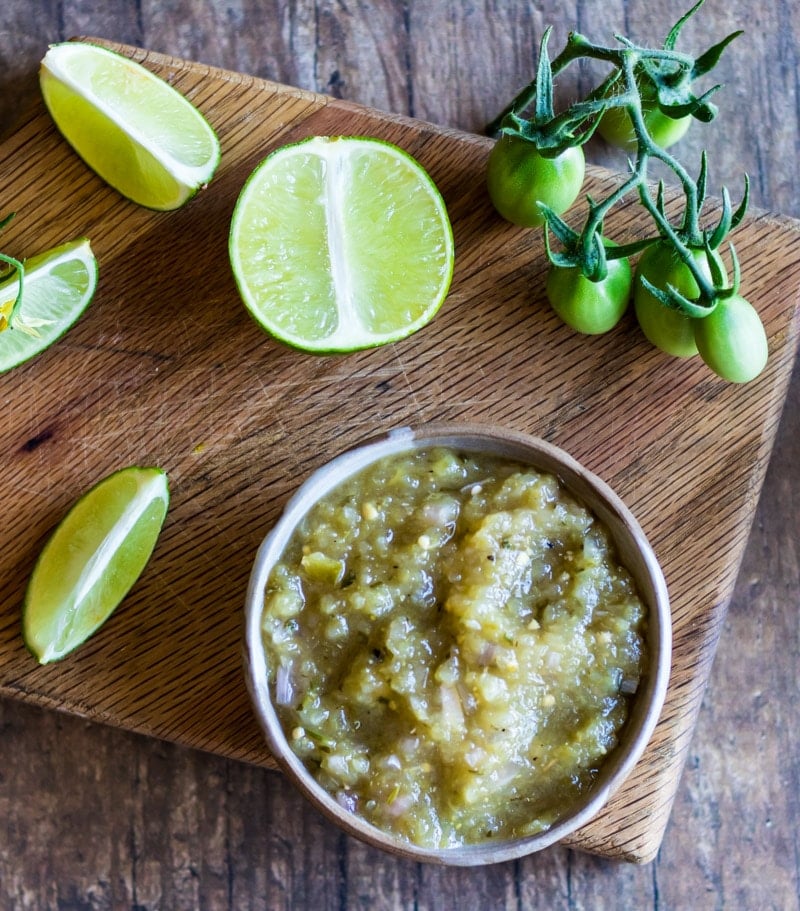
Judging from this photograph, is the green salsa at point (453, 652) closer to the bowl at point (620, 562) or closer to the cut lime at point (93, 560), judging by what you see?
the bowl at point (620, 562)

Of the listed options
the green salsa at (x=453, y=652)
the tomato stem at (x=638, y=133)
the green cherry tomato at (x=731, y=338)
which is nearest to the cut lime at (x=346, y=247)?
the tomato stem at (x=638, y=133)

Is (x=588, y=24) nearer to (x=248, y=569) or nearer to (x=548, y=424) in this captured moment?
(x=548, y=424)

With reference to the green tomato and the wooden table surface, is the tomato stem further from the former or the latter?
the wooden table surface

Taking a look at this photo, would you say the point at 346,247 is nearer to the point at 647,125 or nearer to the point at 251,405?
the point at 251,405

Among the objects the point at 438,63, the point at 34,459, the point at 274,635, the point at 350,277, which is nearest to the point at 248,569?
the point at 274,635

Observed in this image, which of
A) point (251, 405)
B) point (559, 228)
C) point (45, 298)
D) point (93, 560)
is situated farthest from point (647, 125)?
point (93, 560)

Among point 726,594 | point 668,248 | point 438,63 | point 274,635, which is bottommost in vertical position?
point 726,594
